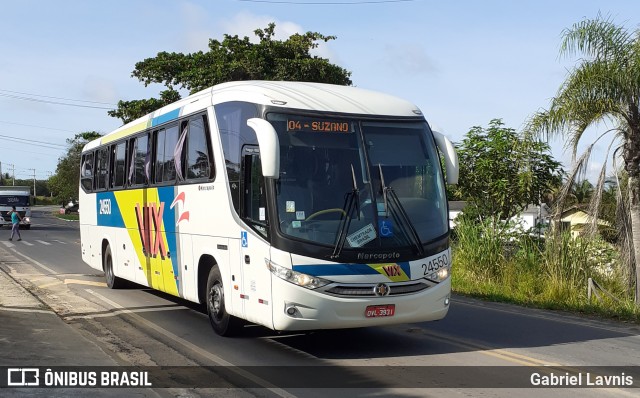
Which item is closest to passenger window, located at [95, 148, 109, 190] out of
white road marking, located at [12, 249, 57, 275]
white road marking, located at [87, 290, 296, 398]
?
white road marking, located at [87, 290, 296, 398]

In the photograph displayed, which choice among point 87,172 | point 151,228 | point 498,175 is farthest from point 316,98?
point 498,175

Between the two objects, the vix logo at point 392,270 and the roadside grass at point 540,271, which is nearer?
the vix logo at point 392,270

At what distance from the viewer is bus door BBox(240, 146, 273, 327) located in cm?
940

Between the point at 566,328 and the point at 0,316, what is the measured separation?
8602 millimetres

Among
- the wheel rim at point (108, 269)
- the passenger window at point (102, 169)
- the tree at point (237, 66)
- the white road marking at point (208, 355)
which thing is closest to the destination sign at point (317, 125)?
the white road marking at point (208, 355)

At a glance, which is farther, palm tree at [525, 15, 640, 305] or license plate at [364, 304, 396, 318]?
palm tree at [525, 15, 640, 305]

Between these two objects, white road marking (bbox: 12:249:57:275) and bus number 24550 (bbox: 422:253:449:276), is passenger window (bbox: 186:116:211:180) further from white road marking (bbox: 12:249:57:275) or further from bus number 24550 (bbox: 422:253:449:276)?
white road marking (bbox: 12:249:57:275)

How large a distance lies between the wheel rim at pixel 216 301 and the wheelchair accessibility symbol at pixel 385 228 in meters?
2.75

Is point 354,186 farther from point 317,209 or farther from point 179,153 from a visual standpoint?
point 179,153

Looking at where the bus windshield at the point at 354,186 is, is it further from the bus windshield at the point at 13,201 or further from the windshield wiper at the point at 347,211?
the bus windshield at the point at 13,201

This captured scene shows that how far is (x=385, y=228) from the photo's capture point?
9336mm

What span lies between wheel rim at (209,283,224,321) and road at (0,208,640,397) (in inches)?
→ 12.7

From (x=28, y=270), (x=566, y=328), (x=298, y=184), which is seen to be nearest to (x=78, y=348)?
(x=298, y=184)

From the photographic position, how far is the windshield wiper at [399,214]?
9430 millimetres
